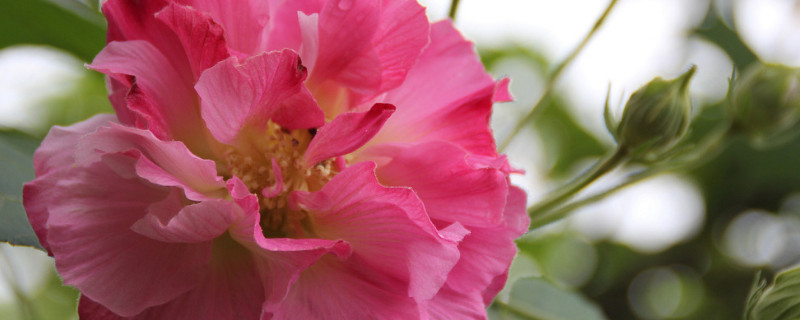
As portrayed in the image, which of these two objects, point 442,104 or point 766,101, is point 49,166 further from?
point 766,101

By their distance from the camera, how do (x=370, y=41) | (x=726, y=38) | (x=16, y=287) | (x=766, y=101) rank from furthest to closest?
(x=726, y=38)
(x=766, y=101)
(x=16, y=287)
(x=370, y=41)

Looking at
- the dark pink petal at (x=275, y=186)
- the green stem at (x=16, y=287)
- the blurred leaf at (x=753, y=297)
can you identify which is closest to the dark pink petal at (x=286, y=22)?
the dark pink petal at (x=275, y=186)

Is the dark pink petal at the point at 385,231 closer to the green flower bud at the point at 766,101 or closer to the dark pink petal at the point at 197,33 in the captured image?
the dark pink petal at the point at 197,33

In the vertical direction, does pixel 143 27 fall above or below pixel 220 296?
above

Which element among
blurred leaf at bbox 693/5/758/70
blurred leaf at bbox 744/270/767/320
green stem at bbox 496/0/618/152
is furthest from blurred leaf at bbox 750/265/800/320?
blurred leaf at bbox 693/5/758/70

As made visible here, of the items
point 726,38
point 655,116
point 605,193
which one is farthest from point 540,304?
point 726,38

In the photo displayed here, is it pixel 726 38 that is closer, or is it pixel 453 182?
pixel 453 182

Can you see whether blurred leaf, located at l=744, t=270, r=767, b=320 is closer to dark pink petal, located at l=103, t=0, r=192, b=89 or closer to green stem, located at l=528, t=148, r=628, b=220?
green stem, located at l=528, t=148, r=628, b=220
